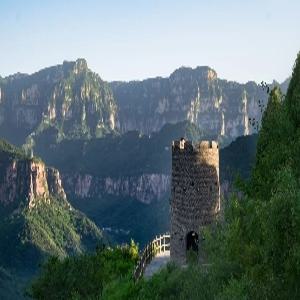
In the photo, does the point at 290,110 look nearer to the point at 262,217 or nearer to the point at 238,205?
the point at 238,205

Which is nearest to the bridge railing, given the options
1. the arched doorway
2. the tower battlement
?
the arched doorway

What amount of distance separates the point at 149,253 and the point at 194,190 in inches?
→ 300

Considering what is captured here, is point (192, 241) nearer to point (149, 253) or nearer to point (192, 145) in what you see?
point (149, 253)

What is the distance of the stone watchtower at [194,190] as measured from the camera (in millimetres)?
36156

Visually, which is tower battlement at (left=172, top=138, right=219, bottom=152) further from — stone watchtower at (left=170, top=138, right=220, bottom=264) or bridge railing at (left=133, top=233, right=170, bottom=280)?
bridge railing at (left=133, top=233, right=170, bottom=280)

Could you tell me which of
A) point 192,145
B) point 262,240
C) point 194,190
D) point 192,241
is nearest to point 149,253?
point 192,241

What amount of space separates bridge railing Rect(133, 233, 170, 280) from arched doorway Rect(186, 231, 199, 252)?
3020 millimetres

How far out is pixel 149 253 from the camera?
41.6m

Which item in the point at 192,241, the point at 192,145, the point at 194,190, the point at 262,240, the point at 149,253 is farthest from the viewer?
the point at 149,253

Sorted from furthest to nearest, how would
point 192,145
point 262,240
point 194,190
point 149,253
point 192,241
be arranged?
1. point 149,253
2. point 192,241
3. point 192,145
4. point 194,190
5. point 262,240

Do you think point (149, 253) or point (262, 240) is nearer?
point (262, 240)

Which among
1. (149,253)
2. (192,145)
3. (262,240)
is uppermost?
(192,145)

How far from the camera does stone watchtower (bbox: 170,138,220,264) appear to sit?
36156mm

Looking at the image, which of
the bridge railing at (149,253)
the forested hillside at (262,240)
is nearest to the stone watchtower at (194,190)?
the bridge railing at (149,253)
